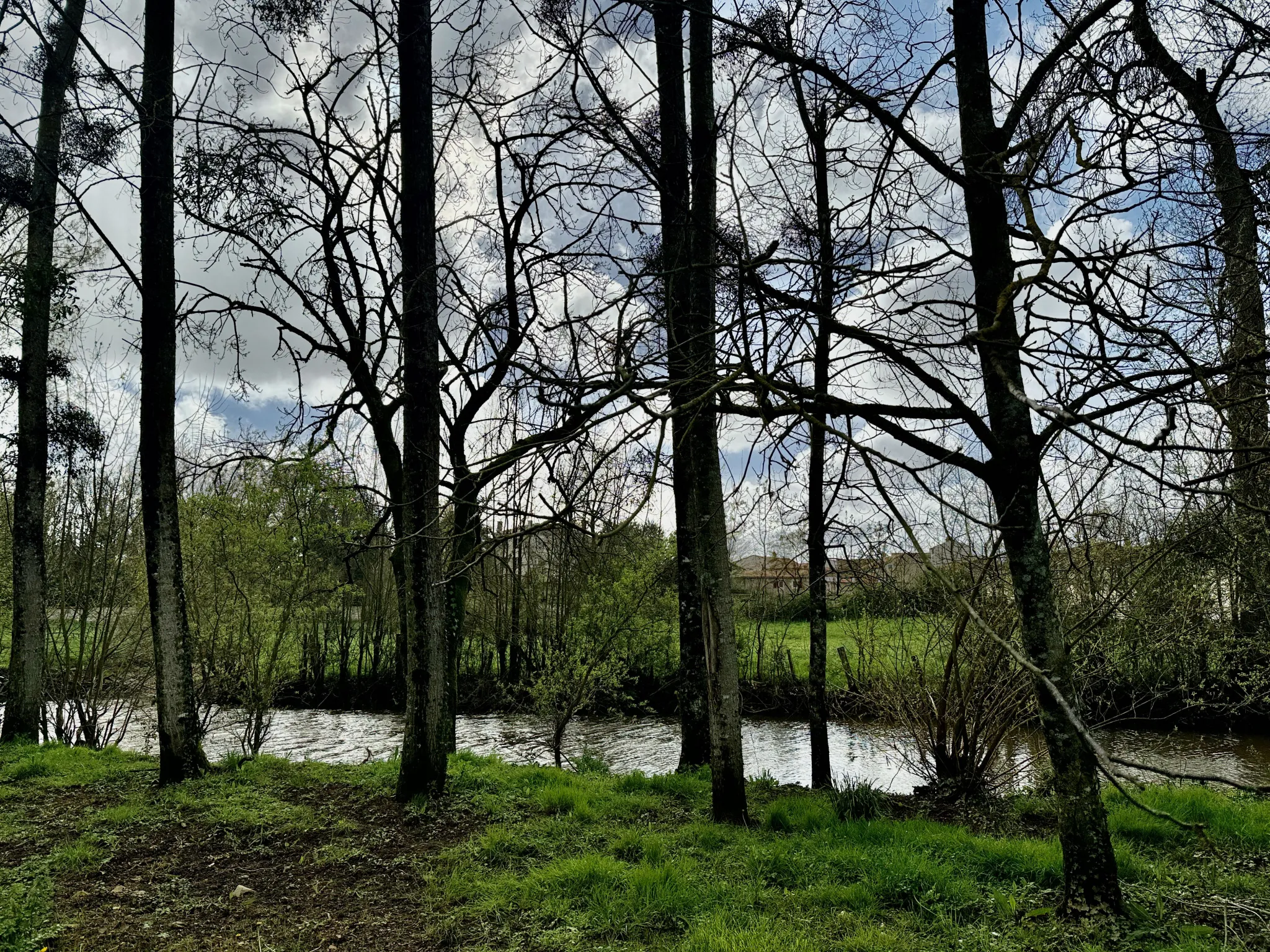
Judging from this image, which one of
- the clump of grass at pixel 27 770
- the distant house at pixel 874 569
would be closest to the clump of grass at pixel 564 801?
the distant house at pixel 874 569

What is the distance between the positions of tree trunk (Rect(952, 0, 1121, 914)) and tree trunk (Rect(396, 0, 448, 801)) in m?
4.01

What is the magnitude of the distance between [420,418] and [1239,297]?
6040mm

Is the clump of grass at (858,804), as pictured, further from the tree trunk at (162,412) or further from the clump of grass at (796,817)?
the tree trunk at (162,412)

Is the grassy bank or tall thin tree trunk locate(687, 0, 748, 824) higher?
tall thin tree trunk locate(687, 0, 748, 824)

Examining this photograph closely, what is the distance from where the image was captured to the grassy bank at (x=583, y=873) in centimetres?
380

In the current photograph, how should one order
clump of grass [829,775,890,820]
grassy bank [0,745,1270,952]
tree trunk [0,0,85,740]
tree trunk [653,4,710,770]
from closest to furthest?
grassy bank [0,745,1270,952] < clump of grass [829,775,890,820] < tree trunk [653,4,710,770] < tree trunk [0,0,85,740]

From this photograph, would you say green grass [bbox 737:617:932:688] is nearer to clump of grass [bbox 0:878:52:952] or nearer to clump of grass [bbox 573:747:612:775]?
clump of grass [bbox 573:747:612:775]

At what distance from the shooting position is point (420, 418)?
6453 mm

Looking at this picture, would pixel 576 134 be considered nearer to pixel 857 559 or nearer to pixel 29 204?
pixel 857 559

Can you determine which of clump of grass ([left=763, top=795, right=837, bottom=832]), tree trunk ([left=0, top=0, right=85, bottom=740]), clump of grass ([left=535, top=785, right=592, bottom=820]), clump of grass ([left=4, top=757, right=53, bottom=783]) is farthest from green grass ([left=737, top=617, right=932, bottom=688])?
tree trunk ([left=0, top=0, right=85, bottom=740])

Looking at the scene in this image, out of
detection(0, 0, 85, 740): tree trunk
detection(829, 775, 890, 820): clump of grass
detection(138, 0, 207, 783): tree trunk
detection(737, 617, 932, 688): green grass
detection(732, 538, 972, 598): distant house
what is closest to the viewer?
detection(829, 775, 890, 820): clump of grass

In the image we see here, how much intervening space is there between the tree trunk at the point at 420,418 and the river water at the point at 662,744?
4.62m

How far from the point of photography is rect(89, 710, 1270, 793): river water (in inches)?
406

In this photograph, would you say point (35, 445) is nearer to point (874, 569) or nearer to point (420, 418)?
point (420, 418)
